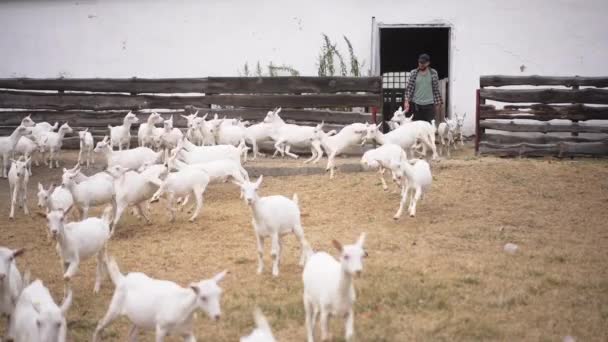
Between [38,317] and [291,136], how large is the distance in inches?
408

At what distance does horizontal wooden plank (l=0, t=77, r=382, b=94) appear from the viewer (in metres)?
16.8

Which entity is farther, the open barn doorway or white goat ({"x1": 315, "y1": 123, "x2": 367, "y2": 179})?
the open barn doorway

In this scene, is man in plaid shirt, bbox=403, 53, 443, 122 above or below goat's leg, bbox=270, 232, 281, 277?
above

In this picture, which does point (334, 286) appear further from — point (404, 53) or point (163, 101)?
point (404, 53)

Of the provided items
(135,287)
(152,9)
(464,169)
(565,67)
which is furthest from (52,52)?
(135,287)

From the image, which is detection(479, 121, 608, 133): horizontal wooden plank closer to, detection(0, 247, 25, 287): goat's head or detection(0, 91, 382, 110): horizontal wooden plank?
detection(0, 91, 382, 110): horizontal wooden plank

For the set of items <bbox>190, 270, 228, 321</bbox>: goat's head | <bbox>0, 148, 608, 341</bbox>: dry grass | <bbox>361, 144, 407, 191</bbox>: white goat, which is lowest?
<bbox>0, 148, 608, 341</bbox>: dry grass

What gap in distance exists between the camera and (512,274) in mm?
8016

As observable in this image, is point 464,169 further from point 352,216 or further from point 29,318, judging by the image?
point 29,318

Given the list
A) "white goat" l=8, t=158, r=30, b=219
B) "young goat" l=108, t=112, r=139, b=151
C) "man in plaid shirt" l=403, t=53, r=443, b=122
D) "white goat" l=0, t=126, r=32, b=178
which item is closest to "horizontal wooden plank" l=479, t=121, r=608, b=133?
"man in plaid shirt" l=403, t=53, r=443, b=122

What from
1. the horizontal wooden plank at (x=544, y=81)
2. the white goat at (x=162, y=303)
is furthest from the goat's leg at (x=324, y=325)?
the horizontal wooden plank at (x=544, y=81)

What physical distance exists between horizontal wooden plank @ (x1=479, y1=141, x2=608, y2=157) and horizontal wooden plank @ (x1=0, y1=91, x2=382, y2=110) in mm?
2723

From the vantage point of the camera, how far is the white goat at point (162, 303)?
5637 mm

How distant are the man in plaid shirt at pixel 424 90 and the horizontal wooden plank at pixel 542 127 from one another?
1.50 meters
